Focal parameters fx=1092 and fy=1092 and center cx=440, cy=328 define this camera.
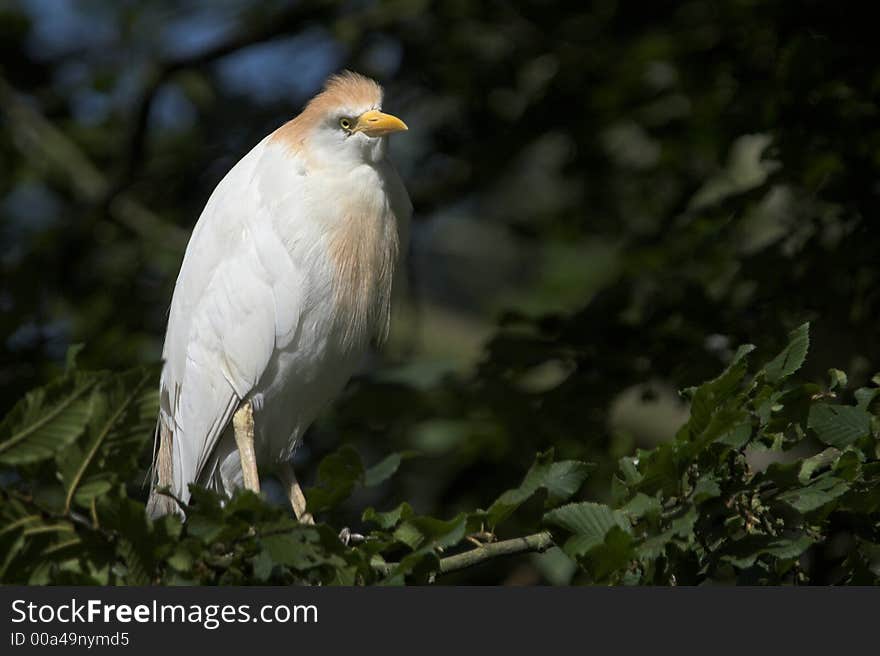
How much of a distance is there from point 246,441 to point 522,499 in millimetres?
1198

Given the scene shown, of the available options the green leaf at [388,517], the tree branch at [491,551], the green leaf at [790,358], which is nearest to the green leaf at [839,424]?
the green leaf at [790,358]

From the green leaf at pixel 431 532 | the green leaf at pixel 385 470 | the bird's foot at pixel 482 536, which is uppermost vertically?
the green leaf at pixel 431 532

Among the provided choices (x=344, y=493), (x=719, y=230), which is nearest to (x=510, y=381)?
(x=719, y=230)

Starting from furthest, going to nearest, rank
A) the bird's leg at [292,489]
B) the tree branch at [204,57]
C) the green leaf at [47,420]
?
the tree branch at [204,57]
the bird's leg at [292,489]
the green leaf at [47,420]

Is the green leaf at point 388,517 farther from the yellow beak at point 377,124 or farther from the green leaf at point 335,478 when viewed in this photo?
the yellow beak at point 377,124

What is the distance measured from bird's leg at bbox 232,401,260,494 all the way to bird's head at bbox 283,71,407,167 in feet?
2.53

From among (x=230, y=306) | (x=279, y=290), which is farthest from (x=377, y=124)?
(x=230, y=306)

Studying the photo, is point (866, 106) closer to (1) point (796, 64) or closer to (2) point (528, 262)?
(1) point (796, 64)

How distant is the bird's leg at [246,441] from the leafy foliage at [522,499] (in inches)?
31.6

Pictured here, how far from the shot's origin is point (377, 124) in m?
3.16

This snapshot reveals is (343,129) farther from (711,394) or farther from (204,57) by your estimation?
(204,57)

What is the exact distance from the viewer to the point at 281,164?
324 cm

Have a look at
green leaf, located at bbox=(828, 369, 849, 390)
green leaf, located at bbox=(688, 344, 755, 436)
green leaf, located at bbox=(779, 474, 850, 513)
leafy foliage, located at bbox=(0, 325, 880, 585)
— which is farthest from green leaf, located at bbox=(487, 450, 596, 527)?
green leaf, located at bbox=(828, 369, 849, 390)

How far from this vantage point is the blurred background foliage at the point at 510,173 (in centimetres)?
332
